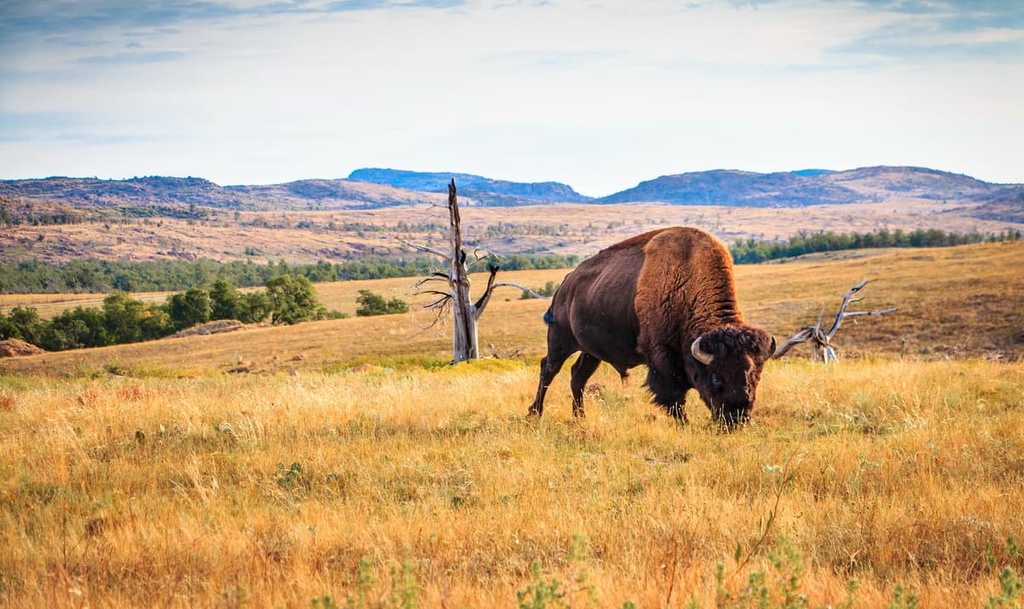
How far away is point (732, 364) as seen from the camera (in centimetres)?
891

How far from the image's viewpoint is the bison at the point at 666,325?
29.4 feet

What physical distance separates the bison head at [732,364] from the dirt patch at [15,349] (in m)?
68.2

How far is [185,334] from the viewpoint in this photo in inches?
2938

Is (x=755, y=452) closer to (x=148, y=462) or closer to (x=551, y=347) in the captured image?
(x=551, y=347)

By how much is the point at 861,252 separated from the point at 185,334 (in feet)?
350

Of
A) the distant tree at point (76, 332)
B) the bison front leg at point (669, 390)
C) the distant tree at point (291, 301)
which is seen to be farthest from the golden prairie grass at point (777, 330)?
the bison front leg at point (669, 390)

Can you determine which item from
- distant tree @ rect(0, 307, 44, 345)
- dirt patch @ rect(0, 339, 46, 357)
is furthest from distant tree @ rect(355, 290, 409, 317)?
distant tree @ rect(0, 307, 44, 345)

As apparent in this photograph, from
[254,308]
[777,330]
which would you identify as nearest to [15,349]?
[254,308]

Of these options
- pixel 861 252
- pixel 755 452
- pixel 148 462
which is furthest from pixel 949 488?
pixel 861 252

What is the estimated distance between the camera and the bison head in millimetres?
8859

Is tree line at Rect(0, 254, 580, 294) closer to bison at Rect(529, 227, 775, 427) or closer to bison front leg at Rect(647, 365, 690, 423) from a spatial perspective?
bison at Rect(529, 227, 775, 427)

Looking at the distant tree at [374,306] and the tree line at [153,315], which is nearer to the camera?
the tree line at [153,315]

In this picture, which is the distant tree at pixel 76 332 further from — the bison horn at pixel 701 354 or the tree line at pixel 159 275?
the bison horn at pixel 701 354

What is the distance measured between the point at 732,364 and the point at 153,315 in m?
79.2
